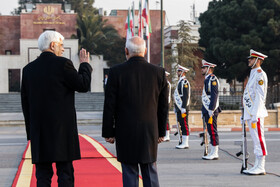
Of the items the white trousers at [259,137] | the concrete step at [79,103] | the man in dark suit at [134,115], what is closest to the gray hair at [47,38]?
the man in dark suit at [134,115]

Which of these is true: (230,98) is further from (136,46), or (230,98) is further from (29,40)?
(29,40)

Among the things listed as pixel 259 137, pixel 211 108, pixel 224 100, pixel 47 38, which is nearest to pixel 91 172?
pixel 259 137

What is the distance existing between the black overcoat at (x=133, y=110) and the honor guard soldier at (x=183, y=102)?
8.05m

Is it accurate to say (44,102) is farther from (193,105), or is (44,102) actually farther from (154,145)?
(193,105)

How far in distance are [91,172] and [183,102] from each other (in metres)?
4.94

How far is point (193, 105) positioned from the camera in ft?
88.6

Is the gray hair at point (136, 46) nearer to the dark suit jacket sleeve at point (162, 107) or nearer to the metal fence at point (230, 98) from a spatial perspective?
the dark suit jacket sleeve at point (162, 107)

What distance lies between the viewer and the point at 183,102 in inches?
561

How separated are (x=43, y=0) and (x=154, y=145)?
81.6 metres

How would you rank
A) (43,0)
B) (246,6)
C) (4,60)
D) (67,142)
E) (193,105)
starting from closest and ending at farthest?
(67,142)
(193,105)
(246,6)
(4,60)
(43,0)

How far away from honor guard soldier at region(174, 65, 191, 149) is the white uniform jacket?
→ 4.58m

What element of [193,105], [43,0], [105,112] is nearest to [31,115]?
[105,112]

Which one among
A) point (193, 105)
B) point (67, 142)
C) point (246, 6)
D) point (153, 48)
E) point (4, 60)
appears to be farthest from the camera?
point (153, 48)

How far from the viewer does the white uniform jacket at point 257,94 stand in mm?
9578
